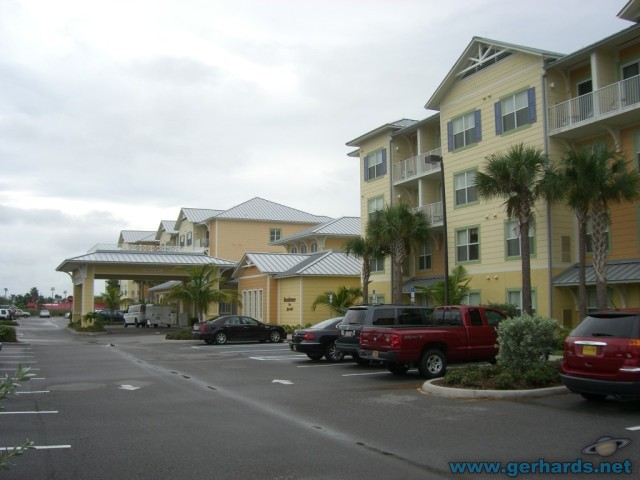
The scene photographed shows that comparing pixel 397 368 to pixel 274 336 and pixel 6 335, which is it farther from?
pixel 6 335

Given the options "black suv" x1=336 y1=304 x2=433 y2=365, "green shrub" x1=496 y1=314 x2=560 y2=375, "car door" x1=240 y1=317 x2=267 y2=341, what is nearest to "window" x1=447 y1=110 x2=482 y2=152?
"car door" x1=240 y1=317 x2=267 y2=341

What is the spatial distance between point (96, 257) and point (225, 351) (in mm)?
23208

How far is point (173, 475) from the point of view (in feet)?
22.1

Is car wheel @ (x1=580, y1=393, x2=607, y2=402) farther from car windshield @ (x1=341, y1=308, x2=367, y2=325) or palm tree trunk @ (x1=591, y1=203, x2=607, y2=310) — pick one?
palm tree trunk @ (x1=591, y1=203, x2=607, y2=310)

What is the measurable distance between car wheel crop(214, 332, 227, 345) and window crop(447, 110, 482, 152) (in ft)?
46.5

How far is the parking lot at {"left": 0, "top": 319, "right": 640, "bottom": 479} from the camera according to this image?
23.4 feet

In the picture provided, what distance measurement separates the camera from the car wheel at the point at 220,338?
30.0m

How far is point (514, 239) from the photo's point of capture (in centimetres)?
2572

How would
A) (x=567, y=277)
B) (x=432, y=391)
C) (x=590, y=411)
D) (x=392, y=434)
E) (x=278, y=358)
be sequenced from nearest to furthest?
1. (x=392, y=434)
2. (x=590, y=411)
3. (x=432, y=391)
4. (x=278, y=358)
5. (x=567, y=277)

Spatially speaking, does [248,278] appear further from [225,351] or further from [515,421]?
[515,421]

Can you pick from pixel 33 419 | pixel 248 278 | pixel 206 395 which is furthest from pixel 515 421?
pixel 248 278

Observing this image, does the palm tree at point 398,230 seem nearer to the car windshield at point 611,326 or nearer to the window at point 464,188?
the window at point 464,188

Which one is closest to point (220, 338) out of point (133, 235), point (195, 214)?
point (195, 214)

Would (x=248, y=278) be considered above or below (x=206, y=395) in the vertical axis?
above
